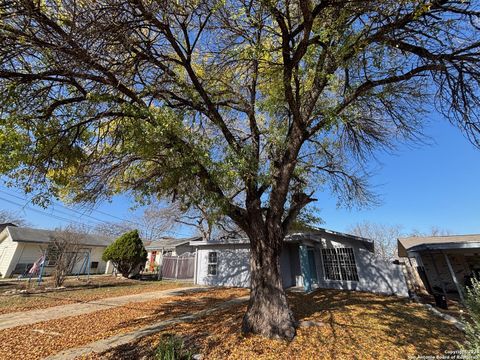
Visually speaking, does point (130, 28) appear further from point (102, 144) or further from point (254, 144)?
point (254, 144)

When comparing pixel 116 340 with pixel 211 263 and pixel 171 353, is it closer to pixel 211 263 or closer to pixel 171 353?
pixel 171 353

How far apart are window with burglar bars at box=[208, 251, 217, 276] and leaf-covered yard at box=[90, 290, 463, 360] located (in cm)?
913

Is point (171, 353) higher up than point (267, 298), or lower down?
lower down

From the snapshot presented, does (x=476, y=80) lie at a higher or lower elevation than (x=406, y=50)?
lower

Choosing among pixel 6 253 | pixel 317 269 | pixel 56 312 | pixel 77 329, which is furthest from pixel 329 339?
pixel 6 253

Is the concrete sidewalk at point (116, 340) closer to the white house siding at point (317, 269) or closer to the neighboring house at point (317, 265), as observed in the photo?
the white house siding at point (317, 269)

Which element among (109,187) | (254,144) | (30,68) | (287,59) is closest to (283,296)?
(254,144)

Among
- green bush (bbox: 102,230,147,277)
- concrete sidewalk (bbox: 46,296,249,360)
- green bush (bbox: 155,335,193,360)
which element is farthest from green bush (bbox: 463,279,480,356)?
green bush (bbox: 102,230,147,277)

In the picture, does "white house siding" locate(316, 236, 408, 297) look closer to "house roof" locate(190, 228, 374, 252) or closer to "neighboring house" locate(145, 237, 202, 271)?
"house roof" locate(190, 228, 374, 252)

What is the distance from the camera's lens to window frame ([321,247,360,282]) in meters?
12.8

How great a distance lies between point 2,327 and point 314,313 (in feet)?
28.2

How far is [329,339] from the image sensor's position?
4.86 m

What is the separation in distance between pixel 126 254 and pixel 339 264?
49.3 feet

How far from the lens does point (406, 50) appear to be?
188 inches
